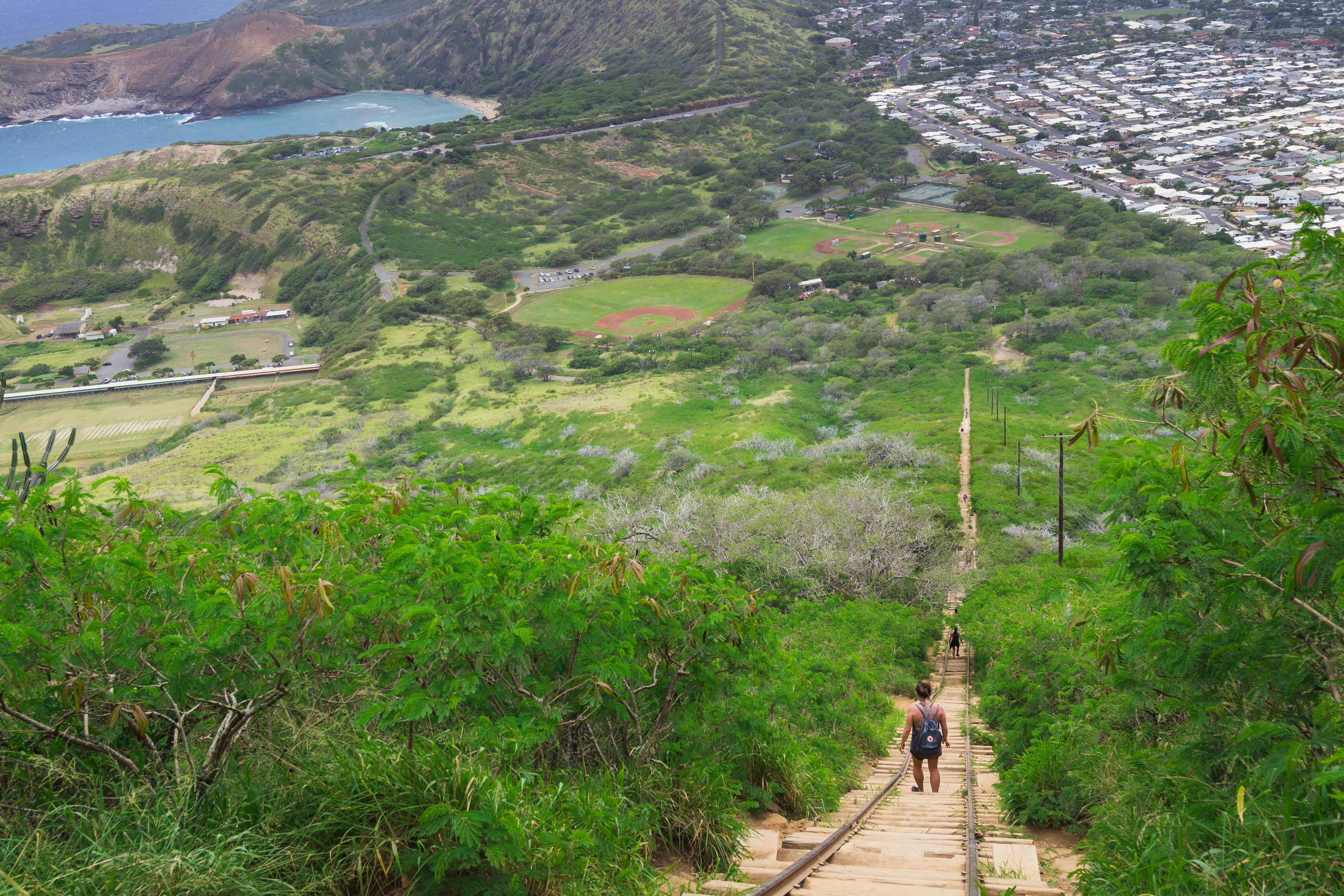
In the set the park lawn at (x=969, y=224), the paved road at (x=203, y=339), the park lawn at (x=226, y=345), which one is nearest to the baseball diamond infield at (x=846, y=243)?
the park lawn at (x=969, y=224)

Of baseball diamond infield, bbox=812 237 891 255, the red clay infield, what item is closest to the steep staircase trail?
the red clay infield

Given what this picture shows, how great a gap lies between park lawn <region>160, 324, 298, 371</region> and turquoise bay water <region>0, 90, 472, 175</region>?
71271 mm

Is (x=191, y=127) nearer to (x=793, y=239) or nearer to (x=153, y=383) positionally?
(x=153, y=383)

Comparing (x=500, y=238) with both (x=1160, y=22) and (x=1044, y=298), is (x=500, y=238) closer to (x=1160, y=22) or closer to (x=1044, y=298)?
(x=1044, y=298)

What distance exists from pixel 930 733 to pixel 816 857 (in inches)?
137

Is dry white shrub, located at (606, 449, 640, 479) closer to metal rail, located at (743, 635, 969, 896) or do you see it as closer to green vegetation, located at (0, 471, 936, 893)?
metal rail, located at (743, 635, 969, 896)

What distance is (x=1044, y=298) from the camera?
208 ft

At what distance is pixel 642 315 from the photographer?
73250mm

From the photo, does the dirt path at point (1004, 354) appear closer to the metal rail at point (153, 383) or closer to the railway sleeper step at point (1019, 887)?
the metal rail at point (153, 383)

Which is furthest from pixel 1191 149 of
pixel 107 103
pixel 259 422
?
pixel 107 103

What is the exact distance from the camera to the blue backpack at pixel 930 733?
916cm

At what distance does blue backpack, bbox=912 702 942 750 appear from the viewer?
9.16 meters

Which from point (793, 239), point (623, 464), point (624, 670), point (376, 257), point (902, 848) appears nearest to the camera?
point (624, 670)

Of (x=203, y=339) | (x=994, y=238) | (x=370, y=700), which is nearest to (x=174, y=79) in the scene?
(x=203, y=339)
